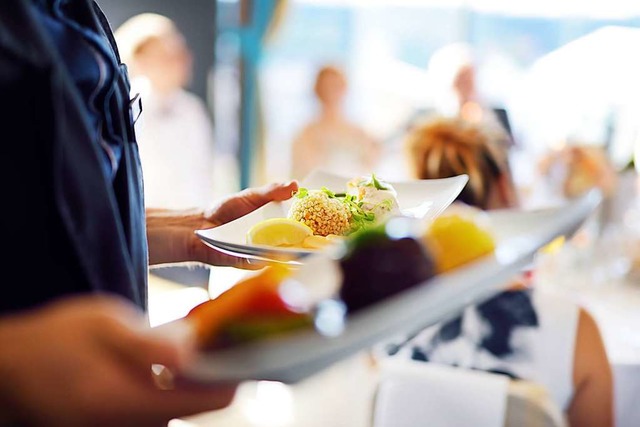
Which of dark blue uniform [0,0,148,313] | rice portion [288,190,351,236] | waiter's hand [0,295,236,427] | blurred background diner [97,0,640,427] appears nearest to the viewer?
waiter's hand [0,295,236,427]

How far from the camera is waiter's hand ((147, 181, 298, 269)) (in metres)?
1.00

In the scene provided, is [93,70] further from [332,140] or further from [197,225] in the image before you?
[332,140]

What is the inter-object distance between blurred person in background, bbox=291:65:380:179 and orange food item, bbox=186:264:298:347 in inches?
164

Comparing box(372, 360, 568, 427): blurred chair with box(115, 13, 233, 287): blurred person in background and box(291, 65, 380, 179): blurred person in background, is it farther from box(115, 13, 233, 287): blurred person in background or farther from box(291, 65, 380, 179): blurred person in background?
box(291, 65, 380, 179): blurred person in background

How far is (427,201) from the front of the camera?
114 centimetres

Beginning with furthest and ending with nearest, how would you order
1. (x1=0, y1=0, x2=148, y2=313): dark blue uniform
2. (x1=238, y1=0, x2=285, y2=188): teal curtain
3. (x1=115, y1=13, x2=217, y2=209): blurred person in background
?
(x1=238, y1=0, x2=285, y2=188): teal curtain
(x1=115, y1=13, x2=217, y2=209): blurred person in background
(x1=0, y1=0, x2=148, y2=313): dark blue uniform

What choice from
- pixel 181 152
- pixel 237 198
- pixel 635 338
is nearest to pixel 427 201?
pixel 237 198

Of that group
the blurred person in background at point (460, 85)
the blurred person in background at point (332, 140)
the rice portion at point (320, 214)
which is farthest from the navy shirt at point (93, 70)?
the blurred person in background at point (332, 140)

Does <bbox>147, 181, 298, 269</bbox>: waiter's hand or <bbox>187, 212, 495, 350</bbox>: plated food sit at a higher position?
<bbox>187, 212, 495, 350</bbox>: plated food

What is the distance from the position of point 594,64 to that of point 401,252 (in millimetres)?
6903

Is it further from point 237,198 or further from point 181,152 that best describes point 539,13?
point 237,198

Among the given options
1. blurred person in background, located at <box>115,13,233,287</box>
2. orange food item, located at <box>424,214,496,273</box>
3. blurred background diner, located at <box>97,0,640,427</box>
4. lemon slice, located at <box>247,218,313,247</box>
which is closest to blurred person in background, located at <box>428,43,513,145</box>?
blurred background diner, located at <box>97,0,640,427</box>

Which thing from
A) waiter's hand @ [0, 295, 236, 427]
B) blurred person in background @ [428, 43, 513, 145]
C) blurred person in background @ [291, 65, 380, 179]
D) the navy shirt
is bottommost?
blurred person in background @ [291, 65, 380, 179]

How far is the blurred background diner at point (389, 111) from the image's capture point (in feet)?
8.29
